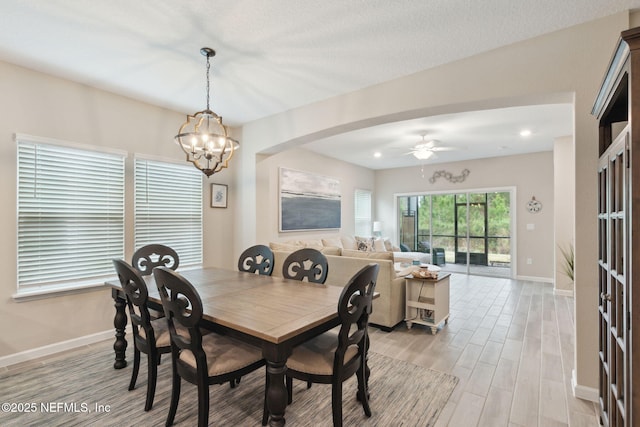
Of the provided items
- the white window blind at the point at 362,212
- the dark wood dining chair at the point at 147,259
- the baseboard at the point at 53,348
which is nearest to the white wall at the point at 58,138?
the baseboard at the point at 53,348

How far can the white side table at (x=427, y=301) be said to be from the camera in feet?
11.4

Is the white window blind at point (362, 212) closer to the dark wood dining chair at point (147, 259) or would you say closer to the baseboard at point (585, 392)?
the dark wood dining chair at point (147, 259)

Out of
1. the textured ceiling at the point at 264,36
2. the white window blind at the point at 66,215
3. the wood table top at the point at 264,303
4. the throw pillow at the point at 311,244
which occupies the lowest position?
the wood table top at the point at 264,303

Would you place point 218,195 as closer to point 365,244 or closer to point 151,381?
point 151,381

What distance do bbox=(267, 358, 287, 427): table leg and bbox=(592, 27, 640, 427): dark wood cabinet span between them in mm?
1442

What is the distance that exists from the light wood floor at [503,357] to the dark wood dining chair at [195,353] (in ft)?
4.54

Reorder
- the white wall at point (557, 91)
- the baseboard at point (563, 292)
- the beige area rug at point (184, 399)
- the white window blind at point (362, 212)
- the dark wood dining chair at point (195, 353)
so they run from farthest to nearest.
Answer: the white window blind at point (362, 212), the baseboard at point (563, 292), the white wall at point (557, 91), the beige area rug at point (184, 399), the dark wood dining chair at point (195, 353)

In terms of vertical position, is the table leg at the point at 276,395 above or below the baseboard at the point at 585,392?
above

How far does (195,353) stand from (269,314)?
0.45m

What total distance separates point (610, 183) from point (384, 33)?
178 centimetres

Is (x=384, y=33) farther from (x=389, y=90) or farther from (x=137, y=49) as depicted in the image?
(x=137, y=49)

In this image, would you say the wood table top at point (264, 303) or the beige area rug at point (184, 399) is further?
the beige area rug at point (184, 399)

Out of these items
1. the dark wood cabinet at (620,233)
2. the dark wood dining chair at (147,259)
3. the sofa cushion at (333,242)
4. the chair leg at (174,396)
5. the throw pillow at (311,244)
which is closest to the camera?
the dark wood cabinet at (620,233)

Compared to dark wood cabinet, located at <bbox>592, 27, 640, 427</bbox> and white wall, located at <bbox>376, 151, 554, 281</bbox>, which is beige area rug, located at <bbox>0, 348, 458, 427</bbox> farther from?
white wall, located at <bbox>376, 151, 554, 281</bbox>
